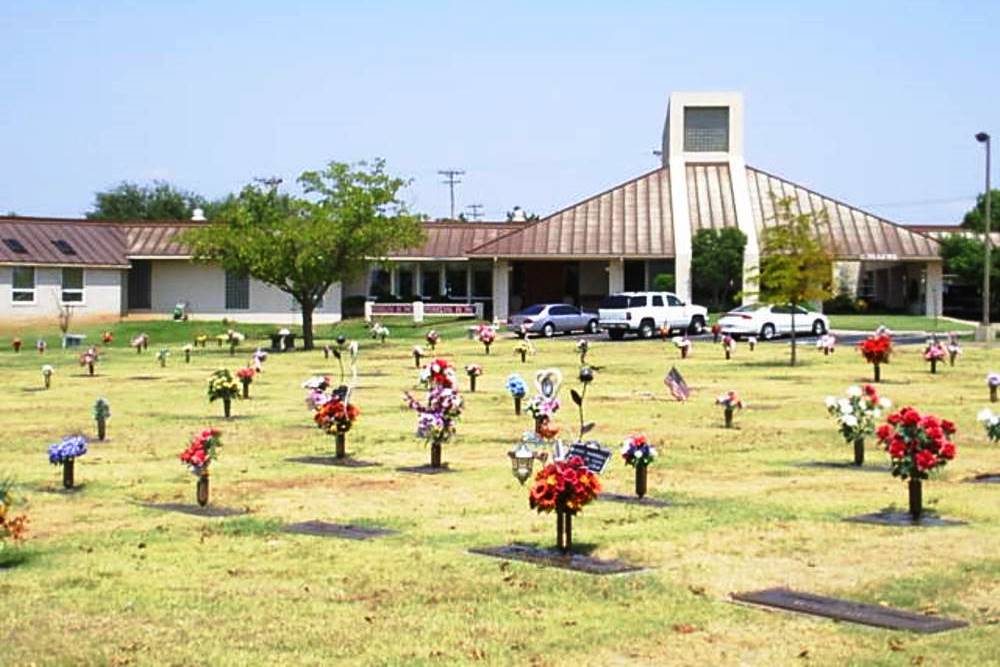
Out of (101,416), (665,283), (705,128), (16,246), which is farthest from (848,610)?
(705,128)

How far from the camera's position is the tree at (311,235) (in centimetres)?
4900

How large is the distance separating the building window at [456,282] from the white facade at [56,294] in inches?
552

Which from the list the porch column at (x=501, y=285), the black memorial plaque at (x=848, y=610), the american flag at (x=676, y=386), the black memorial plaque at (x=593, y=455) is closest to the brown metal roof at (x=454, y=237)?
the porch column at (x=501, y=285)

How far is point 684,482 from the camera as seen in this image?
16.6 meters

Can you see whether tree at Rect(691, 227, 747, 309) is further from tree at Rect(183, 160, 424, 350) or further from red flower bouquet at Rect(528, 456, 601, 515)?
red flower bouquet at Rect(528, 456, 601, 515)

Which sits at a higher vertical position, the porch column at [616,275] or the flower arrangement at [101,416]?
the porch column at [616,275]

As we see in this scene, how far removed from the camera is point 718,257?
62.6 m

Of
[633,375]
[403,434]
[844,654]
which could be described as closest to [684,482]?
[403,434]

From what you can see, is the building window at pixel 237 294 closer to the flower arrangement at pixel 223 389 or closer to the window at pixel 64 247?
the window at pixel 64 247

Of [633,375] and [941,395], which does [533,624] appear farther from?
[633,375]

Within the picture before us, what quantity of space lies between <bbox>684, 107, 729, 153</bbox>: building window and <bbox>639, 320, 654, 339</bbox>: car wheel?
19.4 metres

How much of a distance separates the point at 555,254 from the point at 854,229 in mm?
12576

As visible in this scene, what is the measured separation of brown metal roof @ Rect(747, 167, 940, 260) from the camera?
63.7m

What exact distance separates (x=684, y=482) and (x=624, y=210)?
51.1 meters
